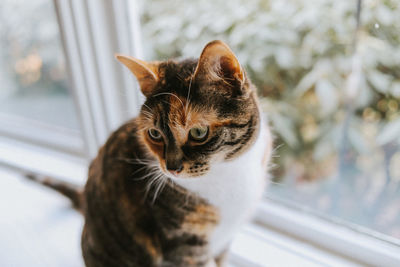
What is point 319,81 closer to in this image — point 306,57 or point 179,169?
point 306,57

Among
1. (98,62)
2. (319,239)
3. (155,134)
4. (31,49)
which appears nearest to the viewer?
(155,134)

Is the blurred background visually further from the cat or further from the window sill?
the cat

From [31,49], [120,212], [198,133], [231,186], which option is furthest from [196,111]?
[31,49]

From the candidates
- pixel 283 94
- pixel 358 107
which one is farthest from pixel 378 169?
pixel 283 94

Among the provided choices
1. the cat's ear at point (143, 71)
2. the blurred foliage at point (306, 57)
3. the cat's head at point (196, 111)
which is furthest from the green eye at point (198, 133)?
the blurred foliage at point (306, 57)

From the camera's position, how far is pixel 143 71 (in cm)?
67

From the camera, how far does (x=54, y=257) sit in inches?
40.8

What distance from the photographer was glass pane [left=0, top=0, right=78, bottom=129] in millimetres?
1315

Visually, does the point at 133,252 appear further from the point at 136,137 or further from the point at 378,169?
the point at 378,169

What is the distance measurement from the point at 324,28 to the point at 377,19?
0.62 ft

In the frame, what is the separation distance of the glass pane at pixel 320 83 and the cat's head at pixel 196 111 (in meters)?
0.25

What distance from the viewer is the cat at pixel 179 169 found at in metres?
0.63

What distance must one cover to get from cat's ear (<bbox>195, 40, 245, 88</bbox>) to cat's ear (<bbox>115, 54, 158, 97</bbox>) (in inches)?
4.3

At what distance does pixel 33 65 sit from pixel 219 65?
1.19 meters
